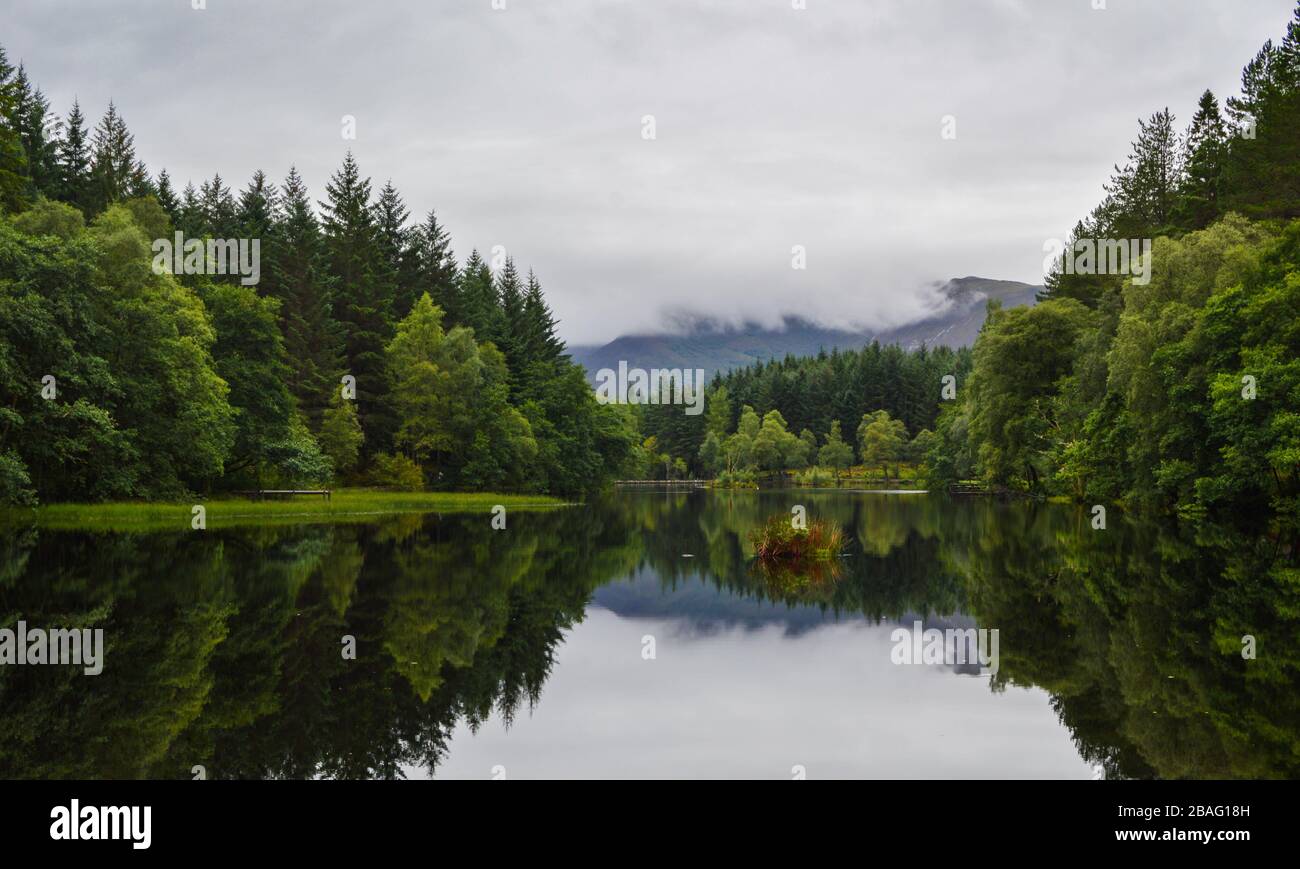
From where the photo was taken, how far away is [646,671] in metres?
13.6

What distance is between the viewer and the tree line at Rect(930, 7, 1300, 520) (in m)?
36.0

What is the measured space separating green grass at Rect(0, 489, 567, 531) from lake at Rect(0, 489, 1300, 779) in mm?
12507

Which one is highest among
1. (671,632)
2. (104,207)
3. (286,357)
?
(104,207)

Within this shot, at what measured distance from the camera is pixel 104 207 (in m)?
62.3

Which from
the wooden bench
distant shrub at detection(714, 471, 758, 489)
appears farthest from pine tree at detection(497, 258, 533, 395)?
distant shrub at detection(714, 471, 758, 489)

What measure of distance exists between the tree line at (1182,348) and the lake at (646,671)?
11.5 metres

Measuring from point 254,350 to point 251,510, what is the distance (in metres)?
10.6

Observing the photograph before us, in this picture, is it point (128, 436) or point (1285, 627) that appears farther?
point (128, 436)

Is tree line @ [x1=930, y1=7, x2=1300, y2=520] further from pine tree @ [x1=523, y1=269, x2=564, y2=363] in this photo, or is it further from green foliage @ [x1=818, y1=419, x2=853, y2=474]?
green foliage @ [x1=818, y1=419, x2=853, y2=474]

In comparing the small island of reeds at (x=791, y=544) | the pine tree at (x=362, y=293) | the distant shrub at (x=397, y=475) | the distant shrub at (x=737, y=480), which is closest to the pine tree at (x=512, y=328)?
the pine tree at (x=362, y=293)

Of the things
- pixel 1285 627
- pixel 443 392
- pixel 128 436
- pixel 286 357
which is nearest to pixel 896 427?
pixel 443 392

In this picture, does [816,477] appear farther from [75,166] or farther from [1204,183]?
[75,166]

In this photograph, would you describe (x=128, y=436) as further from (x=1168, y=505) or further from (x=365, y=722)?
(x=1168, y=505)

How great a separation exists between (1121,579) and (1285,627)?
290 inches
